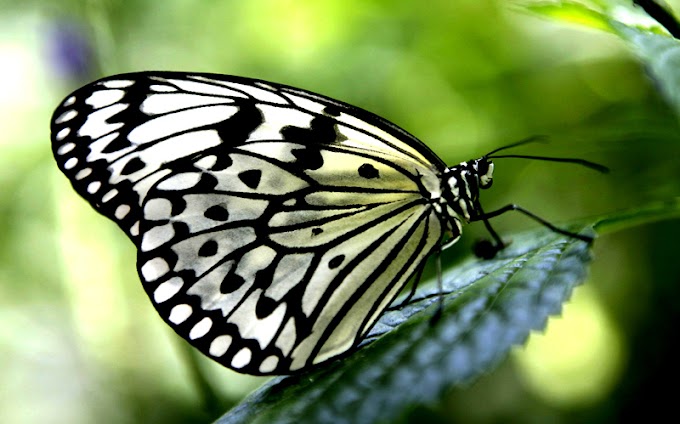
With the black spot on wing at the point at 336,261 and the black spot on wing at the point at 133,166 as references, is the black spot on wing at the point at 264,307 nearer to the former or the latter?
the black spot on wing at the point at 336,261

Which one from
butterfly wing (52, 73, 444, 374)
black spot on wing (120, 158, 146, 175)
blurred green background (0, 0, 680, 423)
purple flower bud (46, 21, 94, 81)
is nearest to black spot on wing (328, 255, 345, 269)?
butterfly wing (52, 73, 444, 374)

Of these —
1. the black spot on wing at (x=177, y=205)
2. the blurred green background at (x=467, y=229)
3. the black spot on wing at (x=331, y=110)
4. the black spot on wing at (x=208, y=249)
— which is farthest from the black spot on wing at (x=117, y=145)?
the blurred green background at (x=467, y=229)

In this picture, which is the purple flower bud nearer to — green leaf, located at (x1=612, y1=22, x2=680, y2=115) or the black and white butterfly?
the black and white butterfly

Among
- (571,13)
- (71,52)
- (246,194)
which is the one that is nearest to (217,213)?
(246,194)

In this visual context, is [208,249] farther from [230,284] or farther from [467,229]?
[467,229]

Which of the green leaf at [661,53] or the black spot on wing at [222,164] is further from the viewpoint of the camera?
the black spot on wing at [222,164]

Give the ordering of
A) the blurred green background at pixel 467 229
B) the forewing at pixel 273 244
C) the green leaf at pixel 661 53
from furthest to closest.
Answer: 1. the blurred green background at pixel 467 229
2. the forewing at pixel 273 244
3. the green leaf at pixel 661 53
